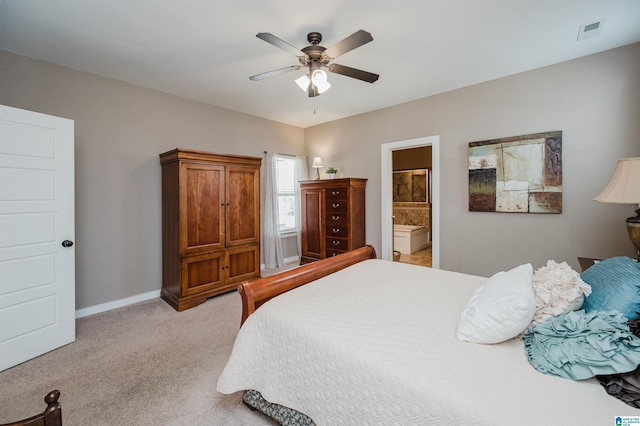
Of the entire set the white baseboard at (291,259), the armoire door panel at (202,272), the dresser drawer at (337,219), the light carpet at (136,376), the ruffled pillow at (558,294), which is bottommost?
the light carpet at (136,376)

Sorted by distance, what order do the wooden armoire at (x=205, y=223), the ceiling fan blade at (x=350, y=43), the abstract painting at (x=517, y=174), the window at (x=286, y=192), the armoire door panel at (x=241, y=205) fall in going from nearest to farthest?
1. the ceiling fan blade at (x=350, y=43)
2. the abstract painting at (x=517, y=174)
3. the wooden armoire at (x=205, y=223)
4. the armoire door panel at (x=241, y=205)
5. the window at (x=286, y=192)

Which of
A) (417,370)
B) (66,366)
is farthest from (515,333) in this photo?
(66,366)

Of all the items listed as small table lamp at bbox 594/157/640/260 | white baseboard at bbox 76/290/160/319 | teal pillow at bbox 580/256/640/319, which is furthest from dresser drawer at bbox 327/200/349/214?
teal pillow at bbox 580/256/640/319

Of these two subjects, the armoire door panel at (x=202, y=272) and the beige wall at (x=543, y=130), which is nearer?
the beige wall at (x=543, y=130)

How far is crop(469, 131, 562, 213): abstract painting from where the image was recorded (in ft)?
9.59

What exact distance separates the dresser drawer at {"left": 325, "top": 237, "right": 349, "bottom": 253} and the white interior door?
124 inches

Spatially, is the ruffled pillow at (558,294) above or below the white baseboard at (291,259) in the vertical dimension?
above

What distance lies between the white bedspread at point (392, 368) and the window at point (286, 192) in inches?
129

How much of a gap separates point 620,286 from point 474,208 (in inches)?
92.6

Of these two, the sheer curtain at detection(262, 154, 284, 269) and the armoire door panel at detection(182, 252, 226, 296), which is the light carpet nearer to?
the armoire door panel at detection(182, 252, 226, 296)

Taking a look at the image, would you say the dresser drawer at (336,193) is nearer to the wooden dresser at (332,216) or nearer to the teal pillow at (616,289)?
the wooden dresser at (332,216)

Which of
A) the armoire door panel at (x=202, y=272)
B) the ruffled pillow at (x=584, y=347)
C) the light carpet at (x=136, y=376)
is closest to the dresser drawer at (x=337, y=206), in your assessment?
the armoire door panel at (x=202, y=272)

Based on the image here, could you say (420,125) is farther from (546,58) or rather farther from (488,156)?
(546,58)

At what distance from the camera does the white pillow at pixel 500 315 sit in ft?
3.80
